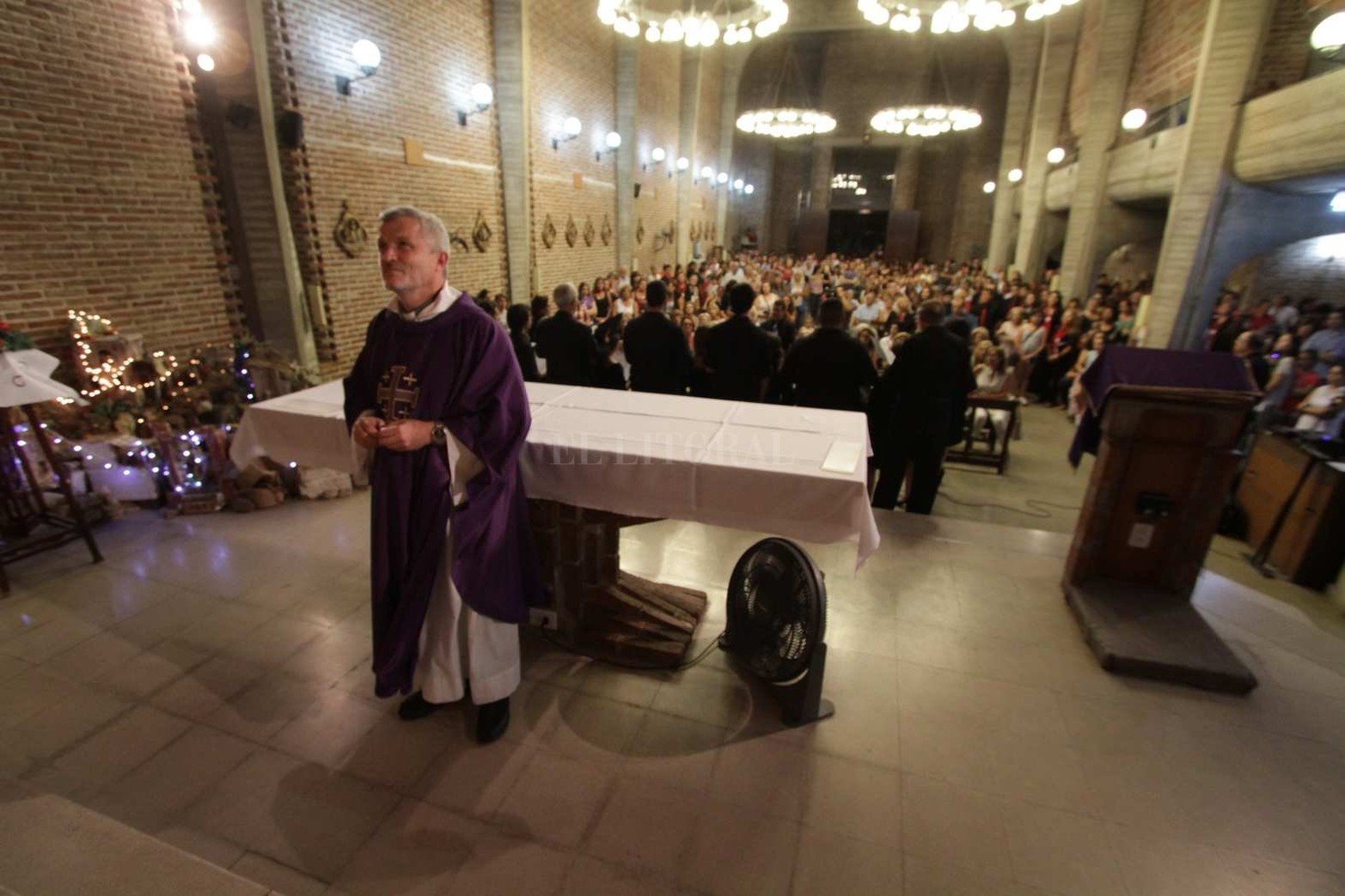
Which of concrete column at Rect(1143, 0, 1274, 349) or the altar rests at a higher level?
concrete column at Rect(1143, 0, 1274, 349)

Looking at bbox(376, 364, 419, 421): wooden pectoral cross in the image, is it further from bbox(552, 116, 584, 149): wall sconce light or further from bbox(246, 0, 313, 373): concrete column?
bbox(552, 116, 584, 149): wall sconce light

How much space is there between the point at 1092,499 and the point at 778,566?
2.27 metres

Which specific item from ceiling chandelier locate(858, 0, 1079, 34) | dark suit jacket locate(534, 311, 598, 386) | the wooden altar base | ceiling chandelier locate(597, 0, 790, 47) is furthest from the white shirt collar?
ceiling chandelier locate(858, 0, 1079, 34)

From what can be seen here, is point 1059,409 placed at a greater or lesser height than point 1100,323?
lesser

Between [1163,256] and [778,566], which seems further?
[1163,256]

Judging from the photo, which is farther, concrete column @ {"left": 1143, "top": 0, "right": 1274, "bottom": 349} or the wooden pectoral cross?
concrete column @ {"left": 1143, "top": 0, "right": 1274, "bottom": 349}

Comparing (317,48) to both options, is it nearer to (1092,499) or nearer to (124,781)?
(124,781)

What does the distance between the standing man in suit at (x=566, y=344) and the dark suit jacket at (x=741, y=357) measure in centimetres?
102

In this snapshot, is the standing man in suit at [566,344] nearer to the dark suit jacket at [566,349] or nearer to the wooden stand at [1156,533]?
the dark suit jacket at [566,349]

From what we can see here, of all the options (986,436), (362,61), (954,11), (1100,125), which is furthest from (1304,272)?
(362,61)

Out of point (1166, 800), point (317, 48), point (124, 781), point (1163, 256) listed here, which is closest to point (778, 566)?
point (1166, 800)

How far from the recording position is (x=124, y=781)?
103 inches

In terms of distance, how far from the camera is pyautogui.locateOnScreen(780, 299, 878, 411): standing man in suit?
478 cm

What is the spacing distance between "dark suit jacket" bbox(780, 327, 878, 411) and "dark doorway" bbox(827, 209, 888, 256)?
27537mm
